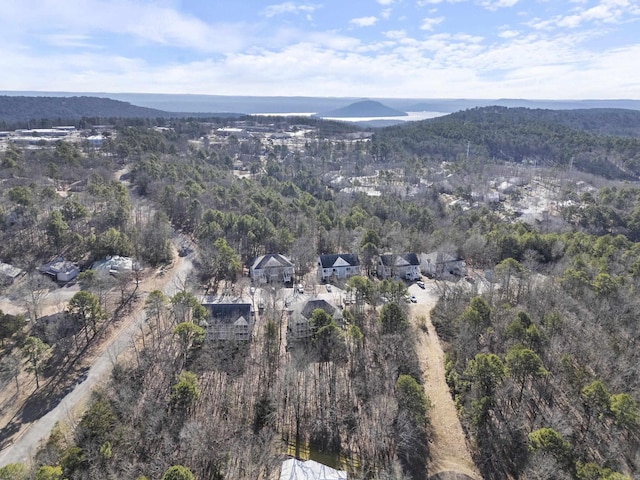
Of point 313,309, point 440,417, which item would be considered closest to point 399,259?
point 313,309

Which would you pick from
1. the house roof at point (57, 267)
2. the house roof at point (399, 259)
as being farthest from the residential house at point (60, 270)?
the house roof at point (399, 259)

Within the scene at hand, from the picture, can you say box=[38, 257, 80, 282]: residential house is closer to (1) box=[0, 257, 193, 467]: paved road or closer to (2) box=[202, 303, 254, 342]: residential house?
(1) box=[0, 257, 193, 467]: paved road

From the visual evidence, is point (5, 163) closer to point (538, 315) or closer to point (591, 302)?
point (538, 315)

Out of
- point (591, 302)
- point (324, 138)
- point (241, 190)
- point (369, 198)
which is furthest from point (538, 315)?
point (324, 138)

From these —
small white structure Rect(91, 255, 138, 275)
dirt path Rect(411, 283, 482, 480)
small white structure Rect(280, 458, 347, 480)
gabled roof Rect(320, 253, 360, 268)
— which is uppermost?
small white structure Rect(91, 255, 138, 275)

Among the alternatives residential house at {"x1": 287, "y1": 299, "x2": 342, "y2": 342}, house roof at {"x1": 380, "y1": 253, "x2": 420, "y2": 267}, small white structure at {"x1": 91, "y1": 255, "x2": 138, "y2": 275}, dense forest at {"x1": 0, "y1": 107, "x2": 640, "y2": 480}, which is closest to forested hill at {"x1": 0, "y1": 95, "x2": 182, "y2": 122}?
dense forest at {"x1": 0, "y1": 107, "x2": 640, "y2": 480}

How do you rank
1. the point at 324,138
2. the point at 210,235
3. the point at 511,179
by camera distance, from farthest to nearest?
the point at 324,138 < the point at 511,179 < the point at 210,235

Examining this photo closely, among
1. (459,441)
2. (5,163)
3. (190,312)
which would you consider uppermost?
(5,163)

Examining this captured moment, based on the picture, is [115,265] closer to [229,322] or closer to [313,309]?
[229,322]
